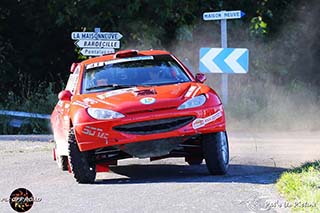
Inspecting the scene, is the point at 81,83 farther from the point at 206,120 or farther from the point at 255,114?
the point at 255,114

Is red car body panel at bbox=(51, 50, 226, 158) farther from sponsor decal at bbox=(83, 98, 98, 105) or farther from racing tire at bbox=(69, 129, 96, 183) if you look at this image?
racing tire at bbox=(69, 129, 96, 183)

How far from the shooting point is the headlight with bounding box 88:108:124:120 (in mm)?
9672

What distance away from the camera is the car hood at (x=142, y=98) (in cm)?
973

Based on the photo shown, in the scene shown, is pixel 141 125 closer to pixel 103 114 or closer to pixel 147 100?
pixel 147 100

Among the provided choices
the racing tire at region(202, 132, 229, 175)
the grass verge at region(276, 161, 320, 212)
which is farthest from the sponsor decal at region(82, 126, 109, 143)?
the grass verge at region(276, 161, 320, 212)

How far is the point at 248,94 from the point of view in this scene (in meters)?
20.0

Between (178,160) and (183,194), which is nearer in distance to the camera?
(183,194)

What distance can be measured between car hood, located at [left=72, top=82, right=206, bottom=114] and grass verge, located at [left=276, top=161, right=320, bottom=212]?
1547 mm

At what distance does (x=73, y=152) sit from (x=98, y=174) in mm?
1222

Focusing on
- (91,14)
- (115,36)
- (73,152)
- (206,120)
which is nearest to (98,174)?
(73,152)

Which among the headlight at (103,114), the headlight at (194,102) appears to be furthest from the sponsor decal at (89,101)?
the headlight at (194,102)

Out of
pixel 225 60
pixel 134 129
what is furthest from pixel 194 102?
pixel 225 60

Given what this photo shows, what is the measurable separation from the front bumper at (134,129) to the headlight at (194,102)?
0.21 feet

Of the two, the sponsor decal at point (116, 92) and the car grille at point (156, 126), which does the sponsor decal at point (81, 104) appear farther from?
the car grille at point (156, 126)
